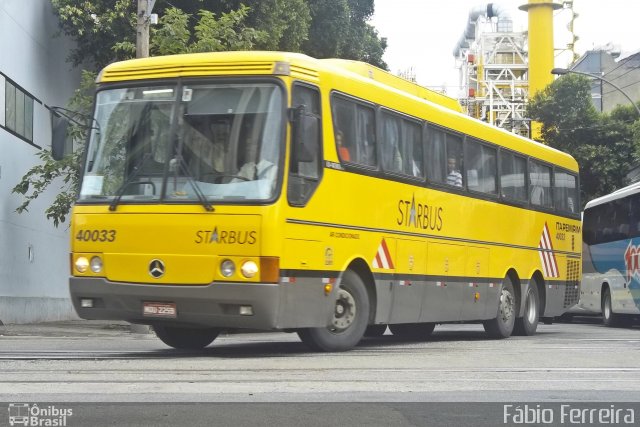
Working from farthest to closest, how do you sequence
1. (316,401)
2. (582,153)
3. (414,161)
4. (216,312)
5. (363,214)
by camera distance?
(582,153) < (414,161) < (363,214) < (216,312) < (316,401)

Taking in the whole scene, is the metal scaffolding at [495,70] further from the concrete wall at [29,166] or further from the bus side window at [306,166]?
the bus side window at [306,166]

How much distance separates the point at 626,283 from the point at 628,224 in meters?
1.43

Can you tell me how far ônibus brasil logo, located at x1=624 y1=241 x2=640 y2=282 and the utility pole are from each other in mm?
12300

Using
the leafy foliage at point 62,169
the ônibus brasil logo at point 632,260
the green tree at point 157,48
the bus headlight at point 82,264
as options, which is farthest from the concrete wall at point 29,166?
the ônibus brasil logo at point 632,260

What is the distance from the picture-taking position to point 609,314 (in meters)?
28.6

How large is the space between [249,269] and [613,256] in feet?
60.9

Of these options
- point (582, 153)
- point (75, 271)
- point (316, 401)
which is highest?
point (582, 153)

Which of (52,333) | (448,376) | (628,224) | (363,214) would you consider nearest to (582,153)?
(628,224)

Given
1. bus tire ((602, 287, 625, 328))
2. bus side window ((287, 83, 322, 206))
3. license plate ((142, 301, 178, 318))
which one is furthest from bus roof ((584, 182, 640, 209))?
license plate ((142, 301, 178, 318))

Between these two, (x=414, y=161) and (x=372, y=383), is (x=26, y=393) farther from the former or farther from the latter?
(x=414, y=161)

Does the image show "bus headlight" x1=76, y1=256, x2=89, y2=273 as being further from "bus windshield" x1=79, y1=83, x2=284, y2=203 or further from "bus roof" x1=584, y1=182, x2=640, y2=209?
"bus roof" x1=584, y1=182, x2=640, y2=209

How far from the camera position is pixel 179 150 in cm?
1189

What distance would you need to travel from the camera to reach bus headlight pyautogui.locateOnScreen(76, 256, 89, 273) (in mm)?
12266
